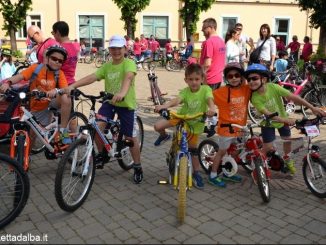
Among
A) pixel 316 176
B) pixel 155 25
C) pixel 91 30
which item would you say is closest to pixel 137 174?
pixel 316 176

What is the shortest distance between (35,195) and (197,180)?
76.3 inches

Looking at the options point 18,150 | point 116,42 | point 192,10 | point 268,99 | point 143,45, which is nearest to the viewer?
point 18,150

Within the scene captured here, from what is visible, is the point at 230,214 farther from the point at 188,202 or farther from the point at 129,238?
the point at 129,238

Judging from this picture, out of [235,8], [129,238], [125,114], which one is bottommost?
[129,238]

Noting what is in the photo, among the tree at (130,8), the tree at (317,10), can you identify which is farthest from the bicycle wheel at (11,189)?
the tree at (130,8)

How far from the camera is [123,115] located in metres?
4.89

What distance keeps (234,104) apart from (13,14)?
2463 cm

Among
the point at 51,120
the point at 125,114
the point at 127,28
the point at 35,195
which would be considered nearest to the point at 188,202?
the point at 125,114

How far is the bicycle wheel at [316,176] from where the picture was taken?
15.0 feet

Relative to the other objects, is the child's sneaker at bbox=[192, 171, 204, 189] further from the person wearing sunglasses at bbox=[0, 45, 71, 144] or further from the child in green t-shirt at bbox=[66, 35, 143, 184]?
the person wearing sunglasses at bbox=[0, 45, 71, 144]

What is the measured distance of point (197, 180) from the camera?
4.96m

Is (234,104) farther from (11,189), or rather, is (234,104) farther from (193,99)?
(11,189)

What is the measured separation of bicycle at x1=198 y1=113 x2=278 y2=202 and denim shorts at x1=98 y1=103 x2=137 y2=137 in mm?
1091

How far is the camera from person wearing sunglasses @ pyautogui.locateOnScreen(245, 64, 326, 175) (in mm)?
4570
